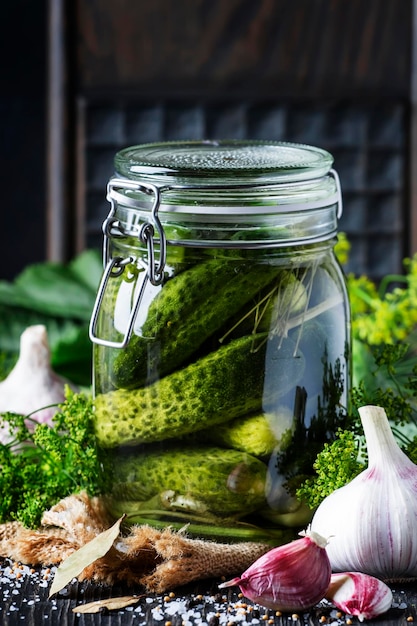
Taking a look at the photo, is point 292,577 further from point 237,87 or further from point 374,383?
point 237,87

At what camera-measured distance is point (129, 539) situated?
797mm

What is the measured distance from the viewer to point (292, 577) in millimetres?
713

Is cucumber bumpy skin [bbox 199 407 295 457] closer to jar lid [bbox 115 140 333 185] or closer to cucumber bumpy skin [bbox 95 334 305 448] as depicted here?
cucumber bumpy skin [bbox 95 334 305 448]

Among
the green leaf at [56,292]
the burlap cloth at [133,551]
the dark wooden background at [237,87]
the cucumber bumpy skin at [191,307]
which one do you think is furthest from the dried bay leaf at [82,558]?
the dark wooden background at [237,87]

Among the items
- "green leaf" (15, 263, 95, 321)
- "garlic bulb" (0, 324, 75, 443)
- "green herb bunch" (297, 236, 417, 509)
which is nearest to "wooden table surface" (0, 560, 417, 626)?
"green herb bunch" (297, 236, 417, 509)

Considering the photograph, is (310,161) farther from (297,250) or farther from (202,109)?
(202,109)

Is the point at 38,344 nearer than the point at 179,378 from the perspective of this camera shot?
No

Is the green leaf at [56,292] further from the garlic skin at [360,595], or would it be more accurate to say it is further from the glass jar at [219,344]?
the garlic skin at [360,595]

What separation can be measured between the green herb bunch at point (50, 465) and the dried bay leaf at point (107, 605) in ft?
0.48

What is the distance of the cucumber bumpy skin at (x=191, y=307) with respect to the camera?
80 cm

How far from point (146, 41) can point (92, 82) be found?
0.51 feet

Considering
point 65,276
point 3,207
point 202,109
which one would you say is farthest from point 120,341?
point 3,207

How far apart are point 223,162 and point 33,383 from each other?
0.33 meters

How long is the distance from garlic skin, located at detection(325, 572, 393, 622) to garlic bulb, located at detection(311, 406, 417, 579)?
0.02m
